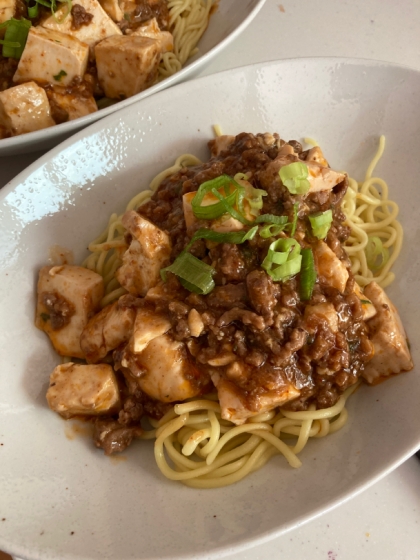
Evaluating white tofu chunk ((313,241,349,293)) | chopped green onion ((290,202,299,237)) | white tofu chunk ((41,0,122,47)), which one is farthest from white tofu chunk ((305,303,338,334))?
white tofu chunk ((41,0,122,47))

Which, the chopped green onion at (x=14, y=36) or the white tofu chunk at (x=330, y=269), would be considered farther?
the chopped green onion at (x=14, y=36)

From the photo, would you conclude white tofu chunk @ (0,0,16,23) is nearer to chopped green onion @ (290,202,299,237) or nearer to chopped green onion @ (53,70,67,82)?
chopped green onion @ (53,70,67,82)

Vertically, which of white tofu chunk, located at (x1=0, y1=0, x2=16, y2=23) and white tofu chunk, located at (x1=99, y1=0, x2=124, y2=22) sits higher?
white tofu chunk, located at (x1=99, y1=0, x2=124, y2=22)

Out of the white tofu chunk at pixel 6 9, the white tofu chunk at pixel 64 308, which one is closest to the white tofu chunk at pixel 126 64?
the white tofu chunk at pixel 6 9

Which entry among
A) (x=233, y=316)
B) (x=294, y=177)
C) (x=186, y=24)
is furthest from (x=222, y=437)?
(x=186, y=24)

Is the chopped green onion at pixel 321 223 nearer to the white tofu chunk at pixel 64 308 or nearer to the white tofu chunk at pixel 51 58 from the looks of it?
the white tofu chunk at pixel 64 308

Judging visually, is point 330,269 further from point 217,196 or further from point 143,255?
point 143,255

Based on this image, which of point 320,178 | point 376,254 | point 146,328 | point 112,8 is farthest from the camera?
point 112,8
